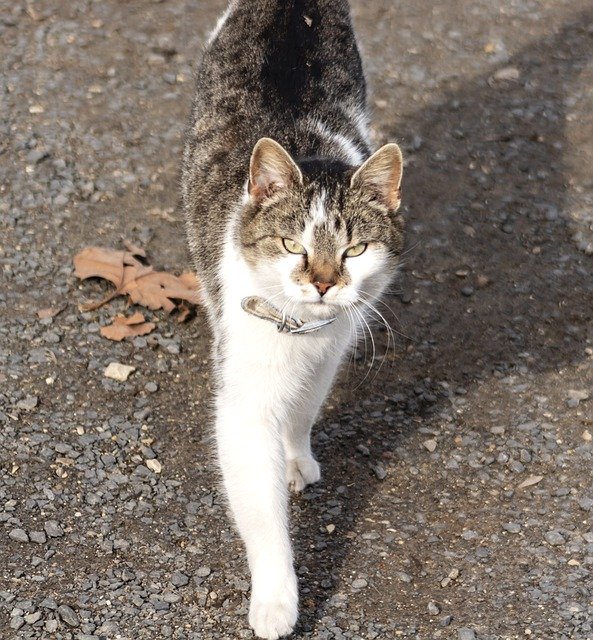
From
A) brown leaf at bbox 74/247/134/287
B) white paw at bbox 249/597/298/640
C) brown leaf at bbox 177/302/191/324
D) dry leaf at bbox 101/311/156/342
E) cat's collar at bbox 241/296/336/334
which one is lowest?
brown leaf at bbox 177/302/191/324

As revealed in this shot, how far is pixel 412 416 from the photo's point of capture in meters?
5.15

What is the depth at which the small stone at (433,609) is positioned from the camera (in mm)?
4035

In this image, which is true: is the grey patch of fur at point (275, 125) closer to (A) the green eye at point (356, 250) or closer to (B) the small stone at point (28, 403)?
(A) the green eye at point (356, 250)

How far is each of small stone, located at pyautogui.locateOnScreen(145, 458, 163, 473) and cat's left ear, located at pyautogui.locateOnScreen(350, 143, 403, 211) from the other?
1.58m

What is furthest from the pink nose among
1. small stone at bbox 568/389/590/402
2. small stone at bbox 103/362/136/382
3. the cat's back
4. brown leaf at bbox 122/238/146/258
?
brown leaf at bbox 122/238/146/258

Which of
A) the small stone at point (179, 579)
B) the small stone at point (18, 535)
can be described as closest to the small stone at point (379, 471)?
the small stone at point (179, 579)

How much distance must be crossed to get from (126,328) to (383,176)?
196cm

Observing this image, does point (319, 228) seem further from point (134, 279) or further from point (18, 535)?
point (134, 279)

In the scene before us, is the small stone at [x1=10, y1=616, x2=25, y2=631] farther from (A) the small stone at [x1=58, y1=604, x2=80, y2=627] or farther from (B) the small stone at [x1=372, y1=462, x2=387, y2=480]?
(B) the small stone at [x1=372, y1=462, x2=387, y2=480]

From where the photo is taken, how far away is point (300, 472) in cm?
466

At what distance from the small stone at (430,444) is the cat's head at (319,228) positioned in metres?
1.16

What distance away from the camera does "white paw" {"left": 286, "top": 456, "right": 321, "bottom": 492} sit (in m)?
4.64

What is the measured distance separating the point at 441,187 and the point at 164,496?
9.94 ft

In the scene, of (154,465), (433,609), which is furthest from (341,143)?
(433,609)
